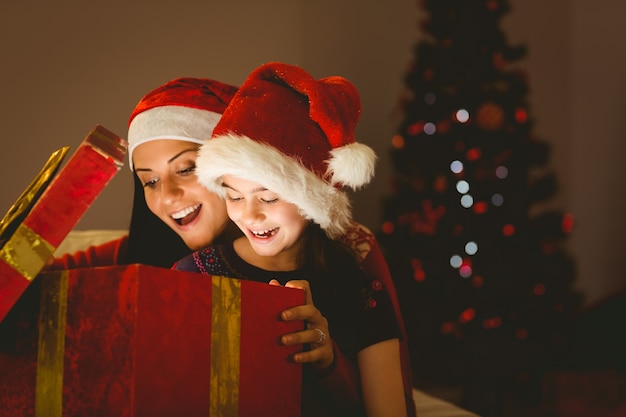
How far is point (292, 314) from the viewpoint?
826 millimetres

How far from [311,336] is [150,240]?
0.72 metres

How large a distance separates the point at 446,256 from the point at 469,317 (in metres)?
0.33

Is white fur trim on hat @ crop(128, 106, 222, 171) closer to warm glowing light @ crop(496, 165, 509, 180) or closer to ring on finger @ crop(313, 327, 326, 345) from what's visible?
ring on finger @ crop(313, 327, 326, 345)

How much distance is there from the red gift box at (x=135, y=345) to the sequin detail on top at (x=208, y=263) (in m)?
0.35

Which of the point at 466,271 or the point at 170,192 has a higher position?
the point at 170,192

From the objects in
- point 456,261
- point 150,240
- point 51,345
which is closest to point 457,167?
point 456,261

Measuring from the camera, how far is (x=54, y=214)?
0.66 metres

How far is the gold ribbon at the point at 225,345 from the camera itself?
0.72 meters

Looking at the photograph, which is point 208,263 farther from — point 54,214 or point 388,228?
point 388,228

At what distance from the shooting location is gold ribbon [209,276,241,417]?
719 mm

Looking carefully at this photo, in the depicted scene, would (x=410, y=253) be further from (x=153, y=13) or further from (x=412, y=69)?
(x=153, y=13)

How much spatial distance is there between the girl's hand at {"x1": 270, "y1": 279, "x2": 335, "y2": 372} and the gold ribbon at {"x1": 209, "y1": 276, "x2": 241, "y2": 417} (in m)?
0.09

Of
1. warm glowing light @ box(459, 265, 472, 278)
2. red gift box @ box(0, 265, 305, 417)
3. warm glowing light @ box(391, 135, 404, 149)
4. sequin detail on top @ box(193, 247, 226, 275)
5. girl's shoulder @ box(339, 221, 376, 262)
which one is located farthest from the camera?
warm glowing light @ box(391, 135, 404, 149)

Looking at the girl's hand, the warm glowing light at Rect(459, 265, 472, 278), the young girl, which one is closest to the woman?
the young girl
